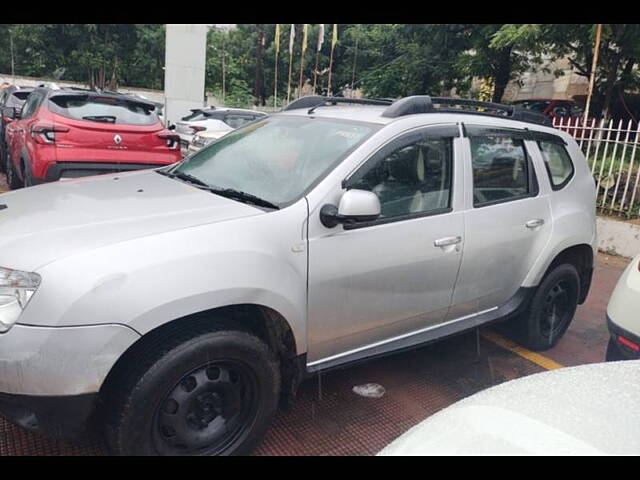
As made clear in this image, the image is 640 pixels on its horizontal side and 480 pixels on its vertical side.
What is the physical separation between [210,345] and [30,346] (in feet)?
2.21

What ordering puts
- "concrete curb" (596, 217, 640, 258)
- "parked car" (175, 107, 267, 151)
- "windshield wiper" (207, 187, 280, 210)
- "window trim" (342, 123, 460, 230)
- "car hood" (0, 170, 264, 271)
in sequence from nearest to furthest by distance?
"car hood" (0, 170, 264, 271), "windshield wiper" (207, 187, 280, 210), "window trim" (342, 123, 460, 230), "concrete curb" (596, 217, 640, 258), "parked car" (175, 107, 267, 151)

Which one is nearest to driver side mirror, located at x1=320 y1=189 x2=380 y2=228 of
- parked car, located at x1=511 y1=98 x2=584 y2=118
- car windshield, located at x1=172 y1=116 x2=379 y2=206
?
car windshield, located at x1=172 y1=116 x2=379 y2=206

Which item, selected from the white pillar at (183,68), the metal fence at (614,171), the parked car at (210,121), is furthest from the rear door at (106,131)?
the white pillar at (183,68)

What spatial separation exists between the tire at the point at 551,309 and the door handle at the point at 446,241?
43.2 inches

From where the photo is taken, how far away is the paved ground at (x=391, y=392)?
8.78 feet

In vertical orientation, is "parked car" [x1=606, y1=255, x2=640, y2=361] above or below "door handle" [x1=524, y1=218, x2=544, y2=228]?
below

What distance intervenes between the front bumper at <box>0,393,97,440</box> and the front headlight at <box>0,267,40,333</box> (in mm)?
294

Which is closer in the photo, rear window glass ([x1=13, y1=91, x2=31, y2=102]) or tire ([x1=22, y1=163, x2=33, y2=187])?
tire ([x1=22, y1=163, x2=33, y2=187])

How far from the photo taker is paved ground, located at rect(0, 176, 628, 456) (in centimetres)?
268

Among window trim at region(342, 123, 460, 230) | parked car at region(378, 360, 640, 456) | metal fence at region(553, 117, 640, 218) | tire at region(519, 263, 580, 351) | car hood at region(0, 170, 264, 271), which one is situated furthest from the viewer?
metal fence at region(553, 117, 640, 218)

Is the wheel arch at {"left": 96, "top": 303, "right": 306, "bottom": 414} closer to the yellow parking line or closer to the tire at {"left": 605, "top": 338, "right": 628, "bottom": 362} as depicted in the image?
the tire at {"left": 605, "top": 338, "right": 628, "bottom": 362}

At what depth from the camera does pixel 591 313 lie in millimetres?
Answer: 4988

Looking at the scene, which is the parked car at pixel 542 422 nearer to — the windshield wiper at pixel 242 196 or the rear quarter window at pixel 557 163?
the windshield wiper at pixel 242 196
